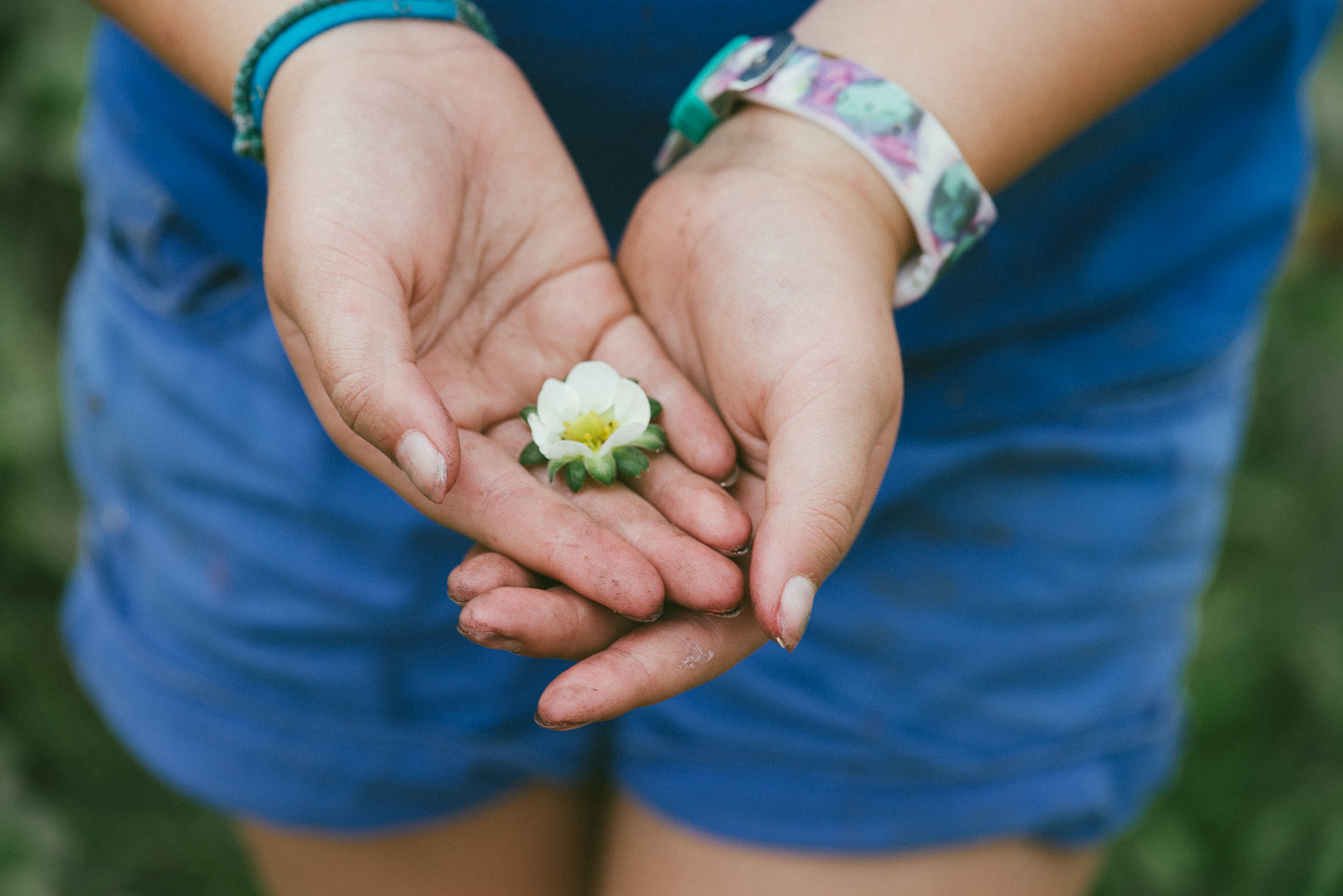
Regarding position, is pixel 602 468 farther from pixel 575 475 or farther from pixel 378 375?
pixel 378 375

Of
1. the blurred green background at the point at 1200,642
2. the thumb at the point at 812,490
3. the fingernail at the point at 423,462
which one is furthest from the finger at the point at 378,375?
the blurred green background at the point at 1200,642

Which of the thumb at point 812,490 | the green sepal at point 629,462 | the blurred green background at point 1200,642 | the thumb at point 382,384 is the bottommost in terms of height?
the blurred green background at point 1200,642

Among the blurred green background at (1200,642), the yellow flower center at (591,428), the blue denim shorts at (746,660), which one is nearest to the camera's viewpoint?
the yellow flower center at (591,428)

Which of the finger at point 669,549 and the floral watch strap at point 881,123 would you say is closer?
the finger at point 669,549

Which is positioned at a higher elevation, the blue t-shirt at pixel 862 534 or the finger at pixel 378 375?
the finger at pixel 378 375

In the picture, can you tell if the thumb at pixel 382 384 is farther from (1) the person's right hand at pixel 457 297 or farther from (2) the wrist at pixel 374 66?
(2) the wrist at pixel 374 66

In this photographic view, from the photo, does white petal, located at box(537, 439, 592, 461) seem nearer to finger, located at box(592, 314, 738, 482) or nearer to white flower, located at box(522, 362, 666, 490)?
white flower, located at box(522, 362, 666, 490)

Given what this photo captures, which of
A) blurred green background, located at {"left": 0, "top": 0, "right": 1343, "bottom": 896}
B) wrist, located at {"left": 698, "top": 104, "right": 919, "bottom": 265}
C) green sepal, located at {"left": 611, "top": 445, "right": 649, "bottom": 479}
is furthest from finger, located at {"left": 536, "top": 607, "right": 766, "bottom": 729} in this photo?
blurred green background, located at {"left": 0, "top": 0, "right": 1343, "bottom": 896}
